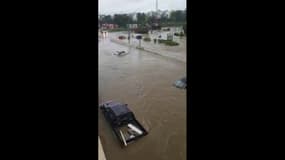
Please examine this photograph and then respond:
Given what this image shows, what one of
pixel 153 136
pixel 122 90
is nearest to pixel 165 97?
pixel 122 90

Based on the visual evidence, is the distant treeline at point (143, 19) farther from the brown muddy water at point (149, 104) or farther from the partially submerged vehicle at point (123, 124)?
the partially submerged vehicle at point (123, 124)

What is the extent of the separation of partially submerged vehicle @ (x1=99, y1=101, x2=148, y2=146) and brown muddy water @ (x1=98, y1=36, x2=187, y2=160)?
0.07 m

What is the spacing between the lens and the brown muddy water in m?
2.45

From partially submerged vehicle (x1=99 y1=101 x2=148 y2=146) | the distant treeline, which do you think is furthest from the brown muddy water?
the distant treeline

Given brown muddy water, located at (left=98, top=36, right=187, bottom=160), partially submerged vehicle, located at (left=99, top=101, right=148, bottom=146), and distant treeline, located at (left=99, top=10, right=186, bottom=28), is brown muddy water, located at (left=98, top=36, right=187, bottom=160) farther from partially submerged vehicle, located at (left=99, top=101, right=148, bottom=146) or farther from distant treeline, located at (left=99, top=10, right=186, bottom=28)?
distant treeline, located at (left=99, top=10, right=186, bottom=28)

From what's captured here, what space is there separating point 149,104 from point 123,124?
1.16m

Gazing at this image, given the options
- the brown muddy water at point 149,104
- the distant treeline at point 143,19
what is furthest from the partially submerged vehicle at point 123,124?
the distant treeline at point 143,19

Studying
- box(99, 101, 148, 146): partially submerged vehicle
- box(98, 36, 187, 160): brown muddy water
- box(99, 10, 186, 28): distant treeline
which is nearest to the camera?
box(98, 36, 187, 160): brown muddy water

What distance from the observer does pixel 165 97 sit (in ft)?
14.3

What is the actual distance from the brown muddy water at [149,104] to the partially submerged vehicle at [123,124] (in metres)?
0.07
